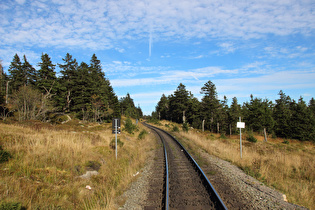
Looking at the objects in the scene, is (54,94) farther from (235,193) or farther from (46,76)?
(235,193)

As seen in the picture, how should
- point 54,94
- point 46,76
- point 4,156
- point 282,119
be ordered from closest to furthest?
point 4,156
point 54,94
point 46,76
point 282,119

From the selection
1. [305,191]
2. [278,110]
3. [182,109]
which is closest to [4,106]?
[305,191]

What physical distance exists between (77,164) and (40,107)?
17.4 m

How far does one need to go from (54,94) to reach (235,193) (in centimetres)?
2941

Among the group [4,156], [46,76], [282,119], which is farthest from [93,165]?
[282,119]

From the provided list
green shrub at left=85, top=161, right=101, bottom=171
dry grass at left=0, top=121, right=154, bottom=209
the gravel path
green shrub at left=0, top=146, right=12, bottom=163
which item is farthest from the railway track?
green shrub at left=0, top=146, right=12, bottom=163

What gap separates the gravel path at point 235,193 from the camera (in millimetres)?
5207

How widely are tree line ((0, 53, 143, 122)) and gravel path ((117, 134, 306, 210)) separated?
1958 cm

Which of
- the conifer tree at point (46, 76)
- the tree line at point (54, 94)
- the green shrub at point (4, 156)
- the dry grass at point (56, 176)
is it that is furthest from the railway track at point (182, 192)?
the conifer tree at point (46, 76)

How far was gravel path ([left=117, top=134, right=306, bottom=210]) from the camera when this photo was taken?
521cm

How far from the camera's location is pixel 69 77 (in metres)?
43.2

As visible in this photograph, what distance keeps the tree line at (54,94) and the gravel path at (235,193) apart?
64.2ft

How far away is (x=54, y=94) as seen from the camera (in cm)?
2780

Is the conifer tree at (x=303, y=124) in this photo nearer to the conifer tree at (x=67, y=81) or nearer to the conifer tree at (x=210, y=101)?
the conifer tree at (x=210, y=101)
